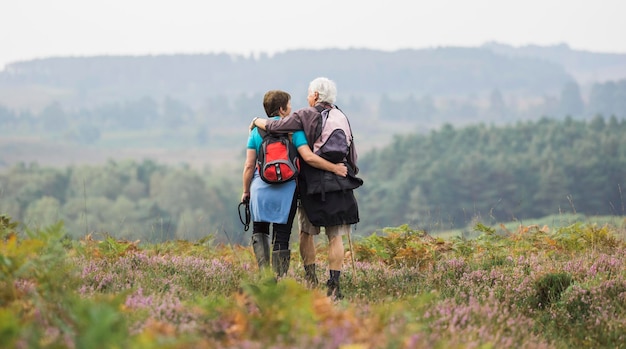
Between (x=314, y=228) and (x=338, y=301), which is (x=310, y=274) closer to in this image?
(x=314, y=228)

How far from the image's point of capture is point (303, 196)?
297 inches

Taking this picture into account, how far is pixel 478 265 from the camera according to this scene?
8.74 metres

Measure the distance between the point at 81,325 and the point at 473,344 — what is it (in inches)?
87.1

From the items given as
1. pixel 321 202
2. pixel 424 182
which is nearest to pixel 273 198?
pixel 321 202

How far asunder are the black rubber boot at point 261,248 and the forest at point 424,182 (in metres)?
113

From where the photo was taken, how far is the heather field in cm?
393

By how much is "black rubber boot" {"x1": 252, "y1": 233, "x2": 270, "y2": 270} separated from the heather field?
221 mm

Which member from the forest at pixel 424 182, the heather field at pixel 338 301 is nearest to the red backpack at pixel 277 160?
the heather field at pixel 338 301

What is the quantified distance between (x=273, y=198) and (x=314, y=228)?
21.5 inches

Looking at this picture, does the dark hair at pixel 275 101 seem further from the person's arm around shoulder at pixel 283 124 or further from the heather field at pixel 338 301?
the heather field at pixel 338 301

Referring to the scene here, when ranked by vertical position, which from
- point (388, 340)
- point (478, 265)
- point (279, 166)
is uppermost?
point (279, 166)

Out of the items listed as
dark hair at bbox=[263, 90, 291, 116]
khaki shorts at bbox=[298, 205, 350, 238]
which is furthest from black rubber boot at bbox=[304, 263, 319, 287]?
dark hair at bbox=[263, 90, 291, 116]

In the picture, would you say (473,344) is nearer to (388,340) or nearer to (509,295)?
(388,340)

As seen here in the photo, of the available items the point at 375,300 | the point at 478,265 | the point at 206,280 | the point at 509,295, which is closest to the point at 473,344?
the point at 375,300
